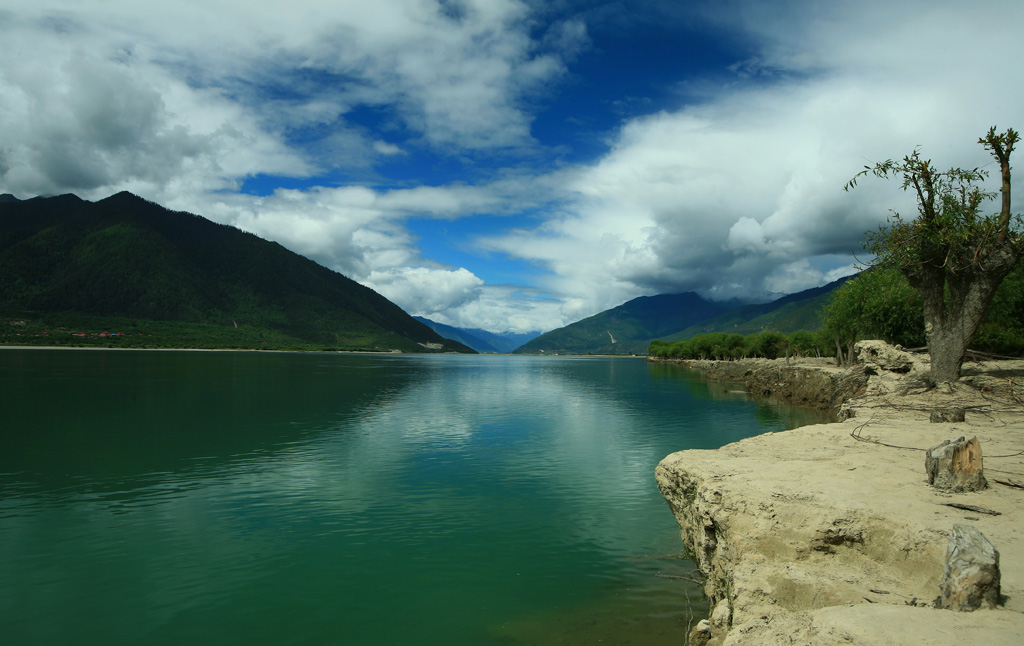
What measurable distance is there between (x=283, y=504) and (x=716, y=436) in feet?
98.5

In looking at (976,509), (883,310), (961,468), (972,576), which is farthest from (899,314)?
(972,576)

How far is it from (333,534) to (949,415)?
24735 mm

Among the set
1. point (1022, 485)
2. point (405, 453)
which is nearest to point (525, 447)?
point (405, 453)

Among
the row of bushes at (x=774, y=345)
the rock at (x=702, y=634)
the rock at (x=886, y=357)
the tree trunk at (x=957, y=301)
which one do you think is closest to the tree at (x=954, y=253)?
the tree trunk at (x=957, y=301)

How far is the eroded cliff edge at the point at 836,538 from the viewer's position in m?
6.70

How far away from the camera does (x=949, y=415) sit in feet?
69.1

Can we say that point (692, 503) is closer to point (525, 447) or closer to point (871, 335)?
point (525, 447)

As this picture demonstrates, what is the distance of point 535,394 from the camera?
75000 millimetres

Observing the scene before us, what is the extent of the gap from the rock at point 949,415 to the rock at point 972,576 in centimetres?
1776

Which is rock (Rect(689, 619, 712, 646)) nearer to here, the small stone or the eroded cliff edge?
the eroded cliff edge

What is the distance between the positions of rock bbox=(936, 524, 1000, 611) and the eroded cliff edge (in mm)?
158

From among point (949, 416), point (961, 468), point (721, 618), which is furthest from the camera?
point (949, 416)

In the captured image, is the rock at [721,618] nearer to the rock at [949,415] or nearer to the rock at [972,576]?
the rock at [972,576]

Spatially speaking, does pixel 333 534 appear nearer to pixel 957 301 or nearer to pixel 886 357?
pixel 957 301
